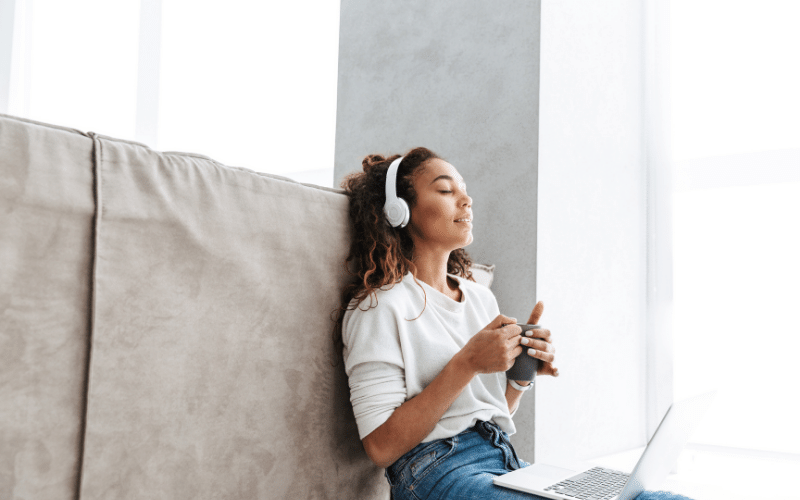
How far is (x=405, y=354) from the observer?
3.67ft

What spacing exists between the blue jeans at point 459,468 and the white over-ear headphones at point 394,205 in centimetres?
44

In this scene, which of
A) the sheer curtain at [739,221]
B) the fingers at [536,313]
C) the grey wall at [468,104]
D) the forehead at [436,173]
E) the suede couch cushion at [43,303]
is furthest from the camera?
the sheer curtain at [739,221]

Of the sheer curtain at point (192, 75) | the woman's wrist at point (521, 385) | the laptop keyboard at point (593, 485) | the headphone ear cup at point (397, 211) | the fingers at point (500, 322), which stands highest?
the sheer curtain at point (192, 75)

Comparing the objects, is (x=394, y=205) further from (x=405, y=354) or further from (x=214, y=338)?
(x=214, y=338)

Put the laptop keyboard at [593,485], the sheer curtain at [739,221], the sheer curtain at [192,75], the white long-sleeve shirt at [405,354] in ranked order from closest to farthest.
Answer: the laptop keyboard at [593,485] < the white long-sleeve shirt at [405,354] < the sheer curtain at [739,221] < the sheer curtain at [192,75]

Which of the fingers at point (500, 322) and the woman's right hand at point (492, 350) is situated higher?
the fingers at point (500, 322)

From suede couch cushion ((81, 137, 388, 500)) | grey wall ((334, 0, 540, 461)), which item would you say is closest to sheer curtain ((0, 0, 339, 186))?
grey wall ((334, 0, 540, 461))

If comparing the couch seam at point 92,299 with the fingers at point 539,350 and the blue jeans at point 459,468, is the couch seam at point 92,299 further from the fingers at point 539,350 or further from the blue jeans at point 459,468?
the fingers at point 539,350

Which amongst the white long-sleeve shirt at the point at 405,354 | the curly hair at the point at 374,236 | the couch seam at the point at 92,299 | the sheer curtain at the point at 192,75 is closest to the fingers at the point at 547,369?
the white long-sleeve shirt at the point at 405,354

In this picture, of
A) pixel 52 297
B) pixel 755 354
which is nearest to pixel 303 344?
pixel 52 297

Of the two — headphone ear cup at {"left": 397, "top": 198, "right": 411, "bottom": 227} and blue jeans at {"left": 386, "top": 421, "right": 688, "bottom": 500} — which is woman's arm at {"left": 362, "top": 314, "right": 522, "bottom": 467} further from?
headphone ear cup at {"left": 397, "top": 198, "right": 411, "bottom": 227}

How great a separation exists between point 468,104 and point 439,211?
2.62 ft

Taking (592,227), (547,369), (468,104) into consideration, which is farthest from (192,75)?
(547,369)

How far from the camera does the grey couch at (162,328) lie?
773 mm
